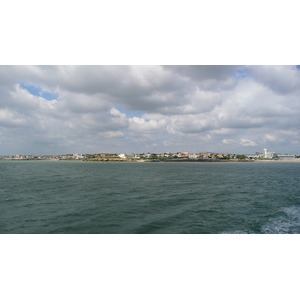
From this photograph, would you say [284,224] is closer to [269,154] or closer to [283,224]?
[283,224]

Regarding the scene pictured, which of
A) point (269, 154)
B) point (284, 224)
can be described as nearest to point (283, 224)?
point (284, 224)

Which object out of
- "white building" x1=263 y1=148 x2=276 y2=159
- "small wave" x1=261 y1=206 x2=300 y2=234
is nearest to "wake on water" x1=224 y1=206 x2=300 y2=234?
"small wave" x1=261 y1=206 x2=300 y2=234

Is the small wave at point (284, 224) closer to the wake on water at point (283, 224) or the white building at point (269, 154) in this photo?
the wake on water at point (283, 224)

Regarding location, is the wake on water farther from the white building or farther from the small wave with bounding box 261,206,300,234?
the white building

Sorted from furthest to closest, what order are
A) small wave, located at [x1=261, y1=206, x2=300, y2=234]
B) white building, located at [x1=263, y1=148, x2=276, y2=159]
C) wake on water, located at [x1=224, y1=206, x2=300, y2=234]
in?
1. white building, located at [x1=263, y1=148, x2=276, y2=159]
2. small wave, located at [x1=261, y1=206, x2=300, y2=234]
3. wake on water, located at [x1=224, y1=206, x2=300, y2=234]

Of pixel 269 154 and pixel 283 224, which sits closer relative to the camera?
pixel 283 224

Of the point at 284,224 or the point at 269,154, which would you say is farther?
the point at 269,154

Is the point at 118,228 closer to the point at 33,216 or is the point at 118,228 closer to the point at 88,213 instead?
the point at 88,213
